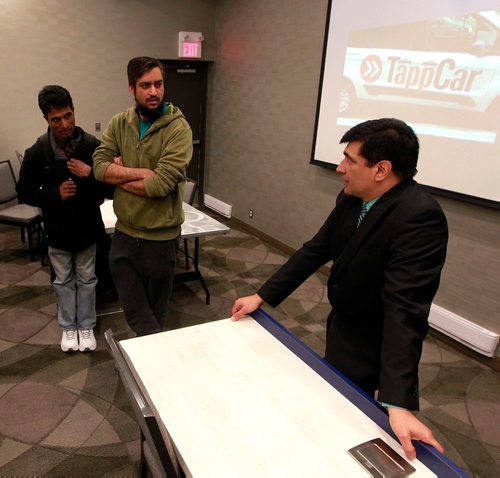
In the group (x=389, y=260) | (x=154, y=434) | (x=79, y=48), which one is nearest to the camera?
(x=154, y=434)

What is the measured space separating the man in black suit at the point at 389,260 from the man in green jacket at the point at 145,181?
0.83 m

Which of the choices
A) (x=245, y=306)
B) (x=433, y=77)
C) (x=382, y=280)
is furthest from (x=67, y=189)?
(x=433, y=77)

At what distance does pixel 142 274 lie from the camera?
2062 mm

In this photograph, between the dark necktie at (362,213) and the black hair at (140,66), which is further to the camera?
the black hair at (140,66)

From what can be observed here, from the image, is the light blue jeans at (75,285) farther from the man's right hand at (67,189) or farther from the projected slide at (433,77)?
the projected slide at (433,77)

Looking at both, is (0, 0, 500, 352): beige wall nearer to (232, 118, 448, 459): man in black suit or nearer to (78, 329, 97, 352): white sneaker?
(78, 329, 97, 352): white sneaker

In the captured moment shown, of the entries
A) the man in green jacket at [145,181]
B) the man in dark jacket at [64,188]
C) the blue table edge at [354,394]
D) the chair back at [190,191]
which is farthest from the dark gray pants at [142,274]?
the chair back at [190,191]

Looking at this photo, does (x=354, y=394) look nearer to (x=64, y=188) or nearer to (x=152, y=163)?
(x=152, y=163)

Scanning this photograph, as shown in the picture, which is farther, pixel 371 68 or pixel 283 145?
pixel 283 145

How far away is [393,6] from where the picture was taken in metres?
3.01

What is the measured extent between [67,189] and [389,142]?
1.63 metres

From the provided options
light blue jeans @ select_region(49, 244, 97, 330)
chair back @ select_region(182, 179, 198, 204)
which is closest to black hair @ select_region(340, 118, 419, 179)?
light blue jeans @ select_region(49, 244, 97, 330)

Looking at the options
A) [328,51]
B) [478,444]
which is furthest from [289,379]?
[328,51]

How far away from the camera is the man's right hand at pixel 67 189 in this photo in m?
2.10
